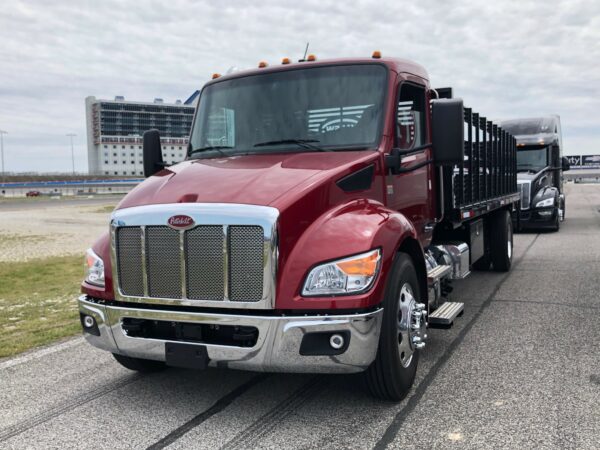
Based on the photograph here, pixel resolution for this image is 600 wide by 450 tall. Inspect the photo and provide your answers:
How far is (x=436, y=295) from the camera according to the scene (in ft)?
18.3

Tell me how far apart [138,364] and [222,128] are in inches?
80.9

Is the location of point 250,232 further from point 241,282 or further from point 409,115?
point 409,115

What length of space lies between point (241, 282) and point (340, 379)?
55.9 inches

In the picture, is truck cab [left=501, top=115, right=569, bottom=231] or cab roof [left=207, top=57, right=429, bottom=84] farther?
truck cab [left=501, top=115, right=569, bottom=231]

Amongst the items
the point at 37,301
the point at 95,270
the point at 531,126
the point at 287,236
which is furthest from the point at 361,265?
the point at 531,126

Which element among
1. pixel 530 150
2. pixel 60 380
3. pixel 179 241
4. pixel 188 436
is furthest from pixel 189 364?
pixel 530 150

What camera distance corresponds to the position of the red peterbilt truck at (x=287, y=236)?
3576 mm

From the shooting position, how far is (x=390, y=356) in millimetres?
3893

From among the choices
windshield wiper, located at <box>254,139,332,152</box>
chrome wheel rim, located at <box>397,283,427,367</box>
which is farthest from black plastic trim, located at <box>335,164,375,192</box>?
chrome wheel rim, located at <box>397,283,427,367</box>

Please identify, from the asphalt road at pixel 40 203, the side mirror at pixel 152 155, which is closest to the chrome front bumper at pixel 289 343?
the side mirror at pixel 152 155

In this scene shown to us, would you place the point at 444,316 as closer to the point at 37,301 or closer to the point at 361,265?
the point at 361,265

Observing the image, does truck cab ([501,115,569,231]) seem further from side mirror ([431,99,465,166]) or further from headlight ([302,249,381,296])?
headlight ([302,249,381,296])

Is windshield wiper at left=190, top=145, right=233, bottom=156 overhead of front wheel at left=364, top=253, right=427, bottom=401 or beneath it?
overhead

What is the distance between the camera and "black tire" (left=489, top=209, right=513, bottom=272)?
30.9 ft
